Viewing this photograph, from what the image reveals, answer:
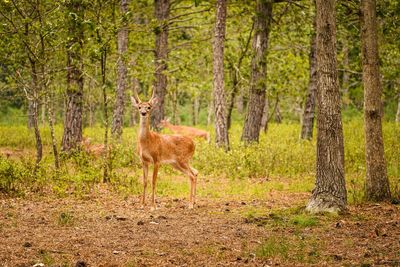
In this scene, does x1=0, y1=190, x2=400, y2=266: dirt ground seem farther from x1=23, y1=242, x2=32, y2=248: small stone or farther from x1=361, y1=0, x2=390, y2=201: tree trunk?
x1=361, y1=0, x2=390, y2=201: tree trunk

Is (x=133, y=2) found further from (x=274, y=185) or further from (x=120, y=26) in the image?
(x=274, y=185)

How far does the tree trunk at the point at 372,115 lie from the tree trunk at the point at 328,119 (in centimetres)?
123

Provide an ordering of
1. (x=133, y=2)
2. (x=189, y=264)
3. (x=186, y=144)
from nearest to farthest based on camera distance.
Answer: (x=189, y=264), (x=186, y=144), (x=133, y=2)

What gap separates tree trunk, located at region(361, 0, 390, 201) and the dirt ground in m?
0.49

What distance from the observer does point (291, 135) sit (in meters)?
25.6

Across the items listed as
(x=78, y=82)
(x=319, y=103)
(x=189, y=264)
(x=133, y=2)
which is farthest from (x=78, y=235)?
(x=133, y=2)

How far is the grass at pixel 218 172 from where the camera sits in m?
12.4

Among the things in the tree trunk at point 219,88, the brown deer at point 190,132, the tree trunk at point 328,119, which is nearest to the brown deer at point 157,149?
the tree trunk at point 328,119

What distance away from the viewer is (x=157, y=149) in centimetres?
1194

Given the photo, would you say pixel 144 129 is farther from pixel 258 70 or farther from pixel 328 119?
pixel 258 70

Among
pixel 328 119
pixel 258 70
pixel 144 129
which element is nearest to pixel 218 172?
pixel 144 129

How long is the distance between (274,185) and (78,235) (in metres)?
6.33

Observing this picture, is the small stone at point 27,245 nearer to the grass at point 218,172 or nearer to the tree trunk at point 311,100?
the grass at point 218,172

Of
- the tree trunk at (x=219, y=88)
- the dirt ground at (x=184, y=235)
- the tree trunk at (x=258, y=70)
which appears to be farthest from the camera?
the tree trunk at (x=258, y=70)
